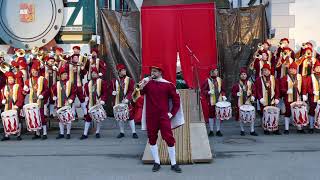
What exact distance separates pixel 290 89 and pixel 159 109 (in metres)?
4.84

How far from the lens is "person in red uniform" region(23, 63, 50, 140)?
1194 cm

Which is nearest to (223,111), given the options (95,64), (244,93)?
(244,93)

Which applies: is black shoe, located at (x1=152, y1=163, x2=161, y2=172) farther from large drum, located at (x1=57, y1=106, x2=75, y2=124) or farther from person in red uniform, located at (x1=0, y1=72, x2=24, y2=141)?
Answer: person in red uniform, located at (x1=0, y1=72, x2=24, y2=141)

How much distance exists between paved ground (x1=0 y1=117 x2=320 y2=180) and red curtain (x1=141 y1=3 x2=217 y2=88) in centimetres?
266

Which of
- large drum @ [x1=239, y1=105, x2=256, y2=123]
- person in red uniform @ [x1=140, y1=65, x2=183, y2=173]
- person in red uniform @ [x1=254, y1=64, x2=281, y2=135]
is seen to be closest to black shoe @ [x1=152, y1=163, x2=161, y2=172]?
person in red uniform @ [x1=140, y1=65, x2=183, y2=173]

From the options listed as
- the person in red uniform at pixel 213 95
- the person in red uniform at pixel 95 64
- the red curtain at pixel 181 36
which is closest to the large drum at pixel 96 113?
the person in red uniform at pixel 95 64

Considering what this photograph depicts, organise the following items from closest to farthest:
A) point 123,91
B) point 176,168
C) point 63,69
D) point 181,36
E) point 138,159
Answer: point 176,168
point 138,159
point 123,91
point 63,69
point 181,36

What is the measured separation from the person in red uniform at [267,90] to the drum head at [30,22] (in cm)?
633

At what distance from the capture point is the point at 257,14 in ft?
45.7

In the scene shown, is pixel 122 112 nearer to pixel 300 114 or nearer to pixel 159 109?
pixel 159 109

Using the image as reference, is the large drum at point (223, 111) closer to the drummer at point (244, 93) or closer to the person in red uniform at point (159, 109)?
the drummer at point (244, 93)

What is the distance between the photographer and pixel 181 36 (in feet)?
45.2

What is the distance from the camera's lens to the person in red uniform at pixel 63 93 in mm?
11961

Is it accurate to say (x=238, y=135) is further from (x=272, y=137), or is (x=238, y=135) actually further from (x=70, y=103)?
(x=70, y=103)
